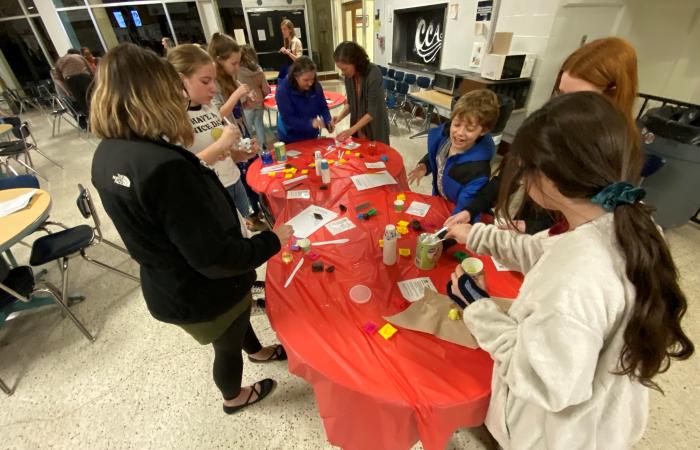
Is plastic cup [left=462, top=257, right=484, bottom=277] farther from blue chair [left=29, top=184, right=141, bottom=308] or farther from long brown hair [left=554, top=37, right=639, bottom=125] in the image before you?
blue chair [left=29, top=184, right=141, bottom=308]

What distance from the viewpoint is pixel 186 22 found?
825 cm

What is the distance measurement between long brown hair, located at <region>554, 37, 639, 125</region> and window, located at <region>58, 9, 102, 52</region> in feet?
36.2

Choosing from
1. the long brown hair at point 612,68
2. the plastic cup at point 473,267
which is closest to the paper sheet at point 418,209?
the plastic cup at point 473,267

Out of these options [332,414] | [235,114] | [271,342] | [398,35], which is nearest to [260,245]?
[332,414]

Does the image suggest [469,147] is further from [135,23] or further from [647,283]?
[135,23]

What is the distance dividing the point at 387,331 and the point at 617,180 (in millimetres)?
769

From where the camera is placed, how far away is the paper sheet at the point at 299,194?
2.01 meters

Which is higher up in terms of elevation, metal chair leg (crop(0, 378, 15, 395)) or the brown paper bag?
the brown paper bag

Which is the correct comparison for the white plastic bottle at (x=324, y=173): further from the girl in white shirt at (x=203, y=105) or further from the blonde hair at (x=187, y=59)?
the blonde hair at (x=187, y=59)

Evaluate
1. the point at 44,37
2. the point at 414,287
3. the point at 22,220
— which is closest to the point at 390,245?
the point at 414,287

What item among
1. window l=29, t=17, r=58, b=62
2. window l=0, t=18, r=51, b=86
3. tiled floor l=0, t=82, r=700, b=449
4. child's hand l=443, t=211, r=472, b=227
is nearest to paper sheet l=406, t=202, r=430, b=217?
child's hand l=443, t=211, r=472, b=227

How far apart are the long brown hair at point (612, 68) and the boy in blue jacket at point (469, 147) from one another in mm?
429

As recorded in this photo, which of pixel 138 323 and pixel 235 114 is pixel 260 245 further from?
pixel 235 114

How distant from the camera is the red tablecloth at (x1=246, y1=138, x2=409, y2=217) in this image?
2053mm
